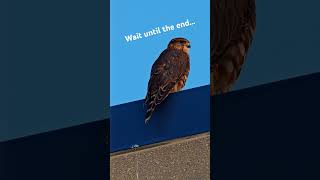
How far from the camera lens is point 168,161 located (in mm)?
11070

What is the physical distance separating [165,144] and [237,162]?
1.83ft

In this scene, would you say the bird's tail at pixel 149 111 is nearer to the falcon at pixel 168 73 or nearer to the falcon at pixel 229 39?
the falcon at pixel 168 73

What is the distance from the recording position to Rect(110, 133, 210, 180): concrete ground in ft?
35.9

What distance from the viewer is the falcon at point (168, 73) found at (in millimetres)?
11031

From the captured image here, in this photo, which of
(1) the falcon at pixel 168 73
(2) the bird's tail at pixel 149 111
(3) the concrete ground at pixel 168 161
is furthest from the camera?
(2) the bird's tail at pixel 149 111

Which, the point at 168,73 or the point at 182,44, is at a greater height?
the point at 182,44

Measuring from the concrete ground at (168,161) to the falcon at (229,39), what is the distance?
43cm

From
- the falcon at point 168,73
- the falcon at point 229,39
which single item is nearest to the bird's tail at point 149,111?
the falcon at point 168,73

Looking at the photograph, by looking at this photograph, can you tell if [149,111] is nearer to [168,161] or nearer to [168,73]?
[168,73]

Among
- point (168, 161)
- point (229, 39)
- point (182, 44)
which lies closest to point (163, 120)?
point (168, 161)

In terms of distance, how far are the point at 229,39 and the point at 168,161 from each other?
1.03 m

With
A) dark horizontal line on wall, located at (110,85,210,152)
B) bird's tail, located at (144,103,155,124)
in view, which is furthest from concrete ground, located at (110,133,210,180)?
bird's tail, located at (144,103,155,124)

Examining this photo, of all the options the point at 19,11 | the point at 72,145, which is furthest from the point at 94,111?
the point at 19,11

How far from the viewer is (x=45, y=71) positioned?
12375mm
